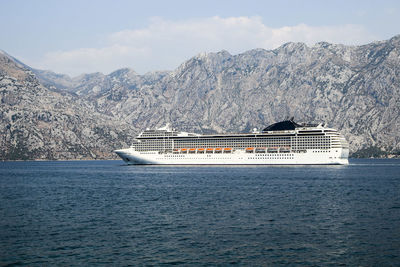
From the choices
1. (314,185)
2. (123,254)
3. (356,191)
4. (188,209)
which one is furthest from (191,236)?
(314,185)

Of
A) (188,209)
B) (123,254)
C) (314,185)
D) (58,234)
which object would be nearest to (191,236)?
(123,254)

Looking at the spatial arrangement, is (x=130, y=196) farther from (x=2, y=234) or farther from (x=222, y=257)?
(x=222, y=257)

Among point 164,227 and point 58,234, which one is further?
point 164,227

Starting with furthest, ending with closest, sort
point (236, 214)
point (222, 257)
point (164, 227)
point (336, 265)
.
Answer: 1. point (236, 214)
2. point (164, 227)
3. point (222, 257)
4. point (336, 265)

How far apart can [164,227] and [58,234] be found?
35.7ft

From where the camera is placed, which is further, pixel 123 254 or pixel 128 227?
pixel 128 227

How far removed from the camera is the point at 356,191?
87875 mm

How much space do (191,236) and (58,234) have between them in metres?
13.3

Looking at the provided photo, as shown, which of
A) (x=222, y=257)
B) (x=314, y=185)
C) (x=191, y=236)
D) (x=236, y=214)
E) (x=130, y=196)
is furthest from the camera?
(x=314, y=185)

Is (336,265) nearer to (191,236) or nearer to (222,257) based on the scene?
(222,257)

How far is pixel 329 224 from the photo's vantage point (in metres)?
52.0

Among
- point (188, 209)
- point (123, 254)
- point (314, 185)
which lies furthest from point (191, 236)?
point (314, 185)

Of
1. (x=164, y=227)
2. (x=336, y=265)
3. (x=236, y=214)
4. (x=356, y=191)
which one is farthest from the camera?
(x=356, y=191)

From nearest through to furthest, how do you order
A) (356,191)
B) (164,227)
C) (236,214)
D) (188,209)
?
(164,227)
(236,214)
(188,209)
(356,191)
